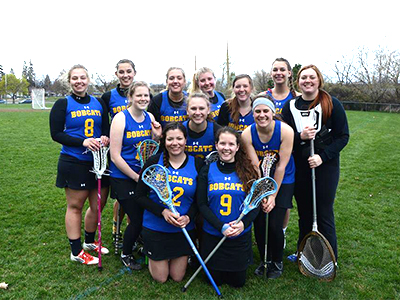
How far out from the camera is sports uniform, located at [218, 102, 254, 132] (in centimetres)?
381

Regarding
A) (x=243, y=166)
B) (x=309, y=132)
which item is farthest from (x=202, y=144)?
(x=309, y=132)

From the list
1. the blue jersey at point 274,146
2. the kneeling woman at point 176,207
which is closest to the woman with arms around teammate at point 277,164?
the blue jersey at point 274,146

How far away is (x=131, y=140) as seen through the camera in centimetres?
356

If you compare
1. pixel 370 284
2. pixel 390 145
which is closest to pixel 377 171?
pixel 390 145

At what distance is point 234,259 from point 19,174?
6.41m

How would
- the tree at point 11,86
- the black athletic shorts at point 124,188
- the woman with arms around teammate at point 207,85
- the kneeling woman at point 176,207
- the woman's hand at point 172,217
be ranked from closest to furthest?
1. the woman's hand at point 172,217
2. the kneeling woman at point 176,207
3. the black athletic shorts at point 124,188
4. the woman with arms around teammate at point 207,85
5. the tree at point 11,86

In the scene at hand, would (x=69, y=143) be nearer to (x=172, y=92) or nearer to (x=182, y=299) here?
(x=172, y=92)

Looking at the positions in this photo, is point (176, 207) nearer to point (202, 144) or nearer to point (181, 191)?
point (181, 191)

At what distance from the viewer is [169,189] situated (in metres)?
3.15

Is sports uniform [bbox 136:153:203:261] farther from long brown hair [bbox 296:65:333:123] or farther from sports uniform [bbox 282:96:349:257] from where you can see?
long brown hair [bbox 296:65:333:123]

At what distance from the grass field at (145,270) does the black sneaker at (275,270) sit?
0.08 meters

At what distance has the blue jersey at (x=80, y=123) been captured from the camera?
3.55m

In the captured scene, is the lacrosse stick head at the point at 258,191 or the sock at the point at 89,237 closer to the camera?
the lacrosse stick head at the point at 258,191

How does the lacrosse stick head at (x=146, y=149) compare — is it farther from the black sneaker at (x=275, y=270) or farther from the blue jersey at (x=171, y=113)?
the black sneaker at (x=275, y=270)
